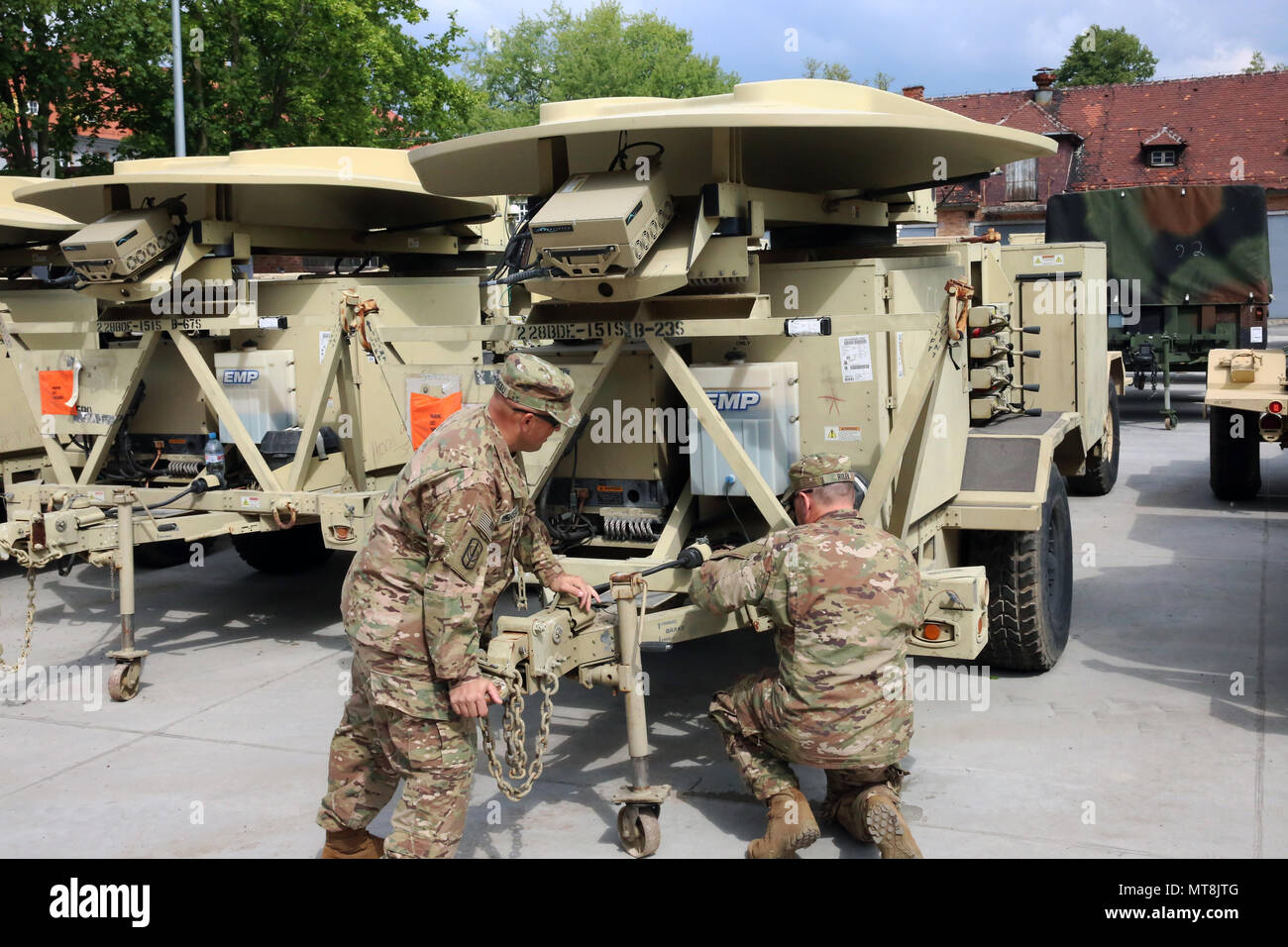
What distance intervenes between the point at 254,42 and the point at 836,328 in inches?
691

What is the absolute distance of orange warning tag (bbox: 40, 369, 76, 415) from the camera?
7.70m

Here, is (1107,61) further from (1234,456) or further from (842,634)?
(842,634)

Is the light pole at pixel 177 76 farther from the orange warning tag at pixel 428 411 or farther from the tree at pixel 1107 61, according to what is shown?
the tree at pixel 1107 61

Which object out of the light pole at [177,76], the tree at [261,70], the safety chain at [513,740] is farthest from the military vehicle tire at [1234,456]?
the tree at [261,70]

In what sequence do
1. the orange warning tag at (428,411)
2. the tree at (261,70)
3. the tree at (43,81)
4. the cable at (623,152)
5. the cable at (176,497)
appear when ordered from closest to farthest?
the cable at (623,152)
the orange warning tag at (428,411)
the cable at (176,497)
the tree at (43,81)
the tree at (261,70)

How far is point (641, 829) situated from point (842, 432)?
5.86 ft

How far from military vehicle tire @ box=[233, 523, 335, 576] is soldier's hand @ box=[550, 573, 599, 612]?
5.17 meters

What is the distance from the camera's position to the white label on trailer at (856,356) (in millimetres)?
5207

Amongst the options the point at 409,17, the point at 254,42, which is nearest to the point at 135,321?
the point at 254,42

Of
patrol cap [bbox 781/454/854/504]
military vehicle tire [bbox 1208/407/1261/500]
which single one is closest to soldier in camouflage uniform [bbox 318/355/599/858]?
patrol cap [bbox 781/454/854/504]

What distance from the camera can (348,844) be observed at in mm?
4230

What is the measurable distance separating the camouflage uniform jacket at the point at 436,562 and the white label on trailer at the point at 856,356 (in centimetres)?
174

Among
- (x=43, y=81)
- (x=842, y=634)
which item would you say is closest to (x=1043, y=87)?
(x=43, y=81)
